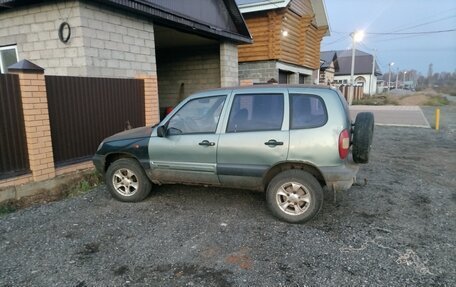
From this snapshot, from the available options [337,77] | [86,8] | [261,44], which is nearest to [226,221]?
[86,8]

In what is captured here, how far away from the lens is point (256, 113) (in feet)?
13.5

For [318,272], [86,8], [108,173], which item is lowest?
[318,272]

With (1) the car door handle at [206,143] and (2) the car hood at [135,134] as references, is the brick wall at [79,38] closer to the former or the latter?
(2) the car hood at [135,134]

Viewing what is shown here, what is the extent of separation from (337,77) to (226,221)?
181 ft

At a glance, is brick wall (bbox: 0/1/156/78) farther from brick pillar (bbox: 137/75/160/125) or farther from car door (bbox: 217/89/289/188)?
car door (bbox: 217/89/289/188)

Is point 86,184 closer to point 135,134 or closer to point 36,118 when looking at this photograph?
point 36,118

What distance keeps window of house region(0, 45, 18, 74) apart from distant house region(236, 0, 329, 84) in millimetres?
8519

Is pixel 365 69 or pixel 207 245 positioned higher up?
pixel 365 69

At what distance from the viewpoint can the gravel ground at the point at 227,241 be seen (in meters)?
2.93

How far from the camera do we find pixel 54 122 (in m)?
5.41

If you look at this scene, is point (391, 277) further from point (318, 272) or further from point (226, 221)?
point (226, 221)

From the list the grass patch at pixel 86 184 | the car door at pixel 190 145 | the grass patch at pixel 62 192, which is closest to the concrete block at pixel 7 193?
the grass patch at pixel 62 192

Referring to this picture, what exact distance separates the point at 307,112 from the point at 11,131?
449cm

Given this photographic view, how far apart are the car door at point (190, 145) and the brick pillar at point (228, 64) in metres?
6.66
